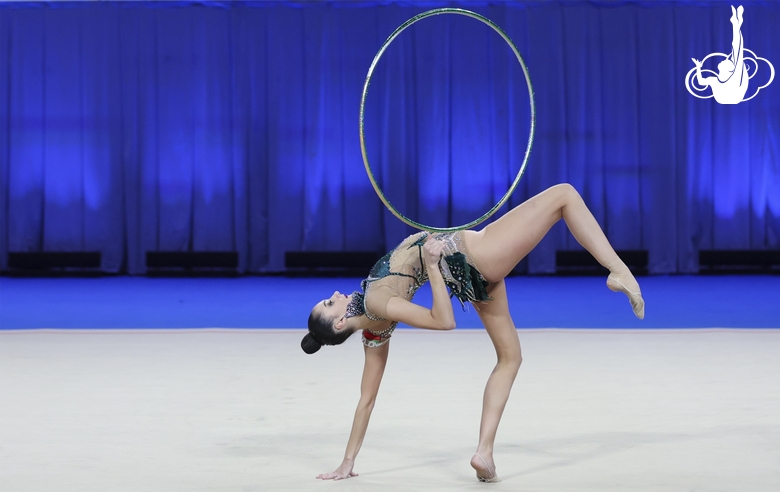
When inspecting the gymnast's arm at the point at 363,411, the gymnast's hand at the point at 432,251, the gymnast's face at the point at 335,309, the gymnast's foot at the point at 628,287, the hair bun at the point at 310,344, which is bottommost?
the gymnast's arm at the point at 363,411

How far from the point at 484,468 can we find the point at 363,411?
0.45 meters

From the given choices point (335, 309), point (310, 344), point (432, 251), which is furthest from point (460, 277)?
point (310, 344)

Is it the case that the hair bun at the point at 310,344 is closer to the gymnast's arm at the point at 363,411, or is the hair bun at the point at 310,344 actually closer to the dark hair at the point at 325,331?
the dark hair at the point at 325,331

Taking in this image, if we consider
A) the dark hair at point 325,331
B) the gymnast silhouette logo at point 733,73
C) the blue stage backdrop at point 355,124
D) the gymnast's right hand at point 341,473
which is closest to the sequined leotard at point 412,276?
the dark hair at point 325,331

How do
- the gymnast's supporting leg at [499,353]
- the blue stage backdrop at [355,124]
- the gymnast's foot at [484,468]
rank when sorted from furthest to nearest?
the blue stage backdrop at [355,124]
the gymnast's supporting leg at [499,353]
the gymnast's foot at [484,468]

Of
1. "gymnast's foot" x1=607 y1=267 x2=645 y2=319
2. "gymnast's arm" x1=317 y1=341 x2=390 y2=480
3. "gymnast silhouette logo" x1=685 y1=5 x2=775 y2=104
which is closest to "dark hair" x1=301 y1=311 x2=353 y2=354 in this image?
"gymnast's arm" x1=317 y1=341 x2=390 y2=480

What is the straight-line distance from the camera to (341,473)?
9.66 ft

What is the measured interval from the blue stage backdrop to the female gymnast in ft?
21.6

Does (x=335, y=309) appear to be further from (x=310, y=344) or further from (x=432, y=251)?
(x=432, y=251)

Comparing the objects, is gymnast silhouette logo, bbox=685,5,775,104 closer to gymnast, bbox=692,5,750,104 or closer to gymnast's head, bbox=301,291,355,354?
gymnast, bbox=692,5,750,104

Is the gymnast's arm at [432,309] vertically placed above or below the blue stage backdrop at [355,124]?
below

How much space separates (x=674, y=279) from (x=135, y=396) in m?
6.53

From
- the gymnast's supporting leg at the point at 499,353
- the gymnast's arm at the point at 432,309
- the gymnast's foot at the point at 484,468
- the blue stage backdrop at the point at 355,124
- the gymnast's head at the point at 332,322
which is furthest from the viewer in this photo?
the blue stage backdrop at the point at 355,124

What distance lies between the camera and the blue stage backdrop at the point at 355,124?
9625 millimetres
